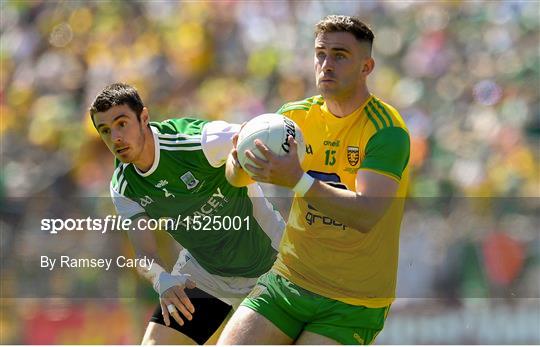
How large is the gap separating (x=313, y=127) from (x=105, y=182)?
618 centimetres

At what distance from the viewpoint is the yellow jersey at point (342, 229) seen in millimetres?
4547

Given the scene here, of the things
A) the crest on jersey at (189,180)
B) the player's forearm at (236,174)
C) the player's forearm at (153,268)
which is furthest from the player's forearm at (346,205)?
the crest on jersey at (189,180)

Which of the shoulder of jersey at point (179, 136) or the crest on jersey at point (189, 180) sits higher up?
the shoulder of jersey at point (179, 136)

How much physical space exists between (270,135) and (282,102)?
6530 millimetres

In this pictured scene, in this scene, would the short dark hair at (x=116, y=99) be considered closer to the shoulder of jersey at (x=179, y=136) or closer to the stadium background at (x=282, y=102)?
the shoulder of jersey at (x=179, y=136)

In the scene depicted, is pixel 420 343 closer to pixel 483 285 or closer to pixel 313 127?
pixel 483 285

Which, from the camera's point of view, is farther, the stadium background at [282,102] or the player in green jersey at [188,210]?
the stadium background at [282,102]

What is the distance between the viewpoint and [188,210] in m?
5.84

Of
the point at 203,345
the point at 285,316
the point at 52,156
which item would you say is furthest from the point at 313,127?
the point at 52,156

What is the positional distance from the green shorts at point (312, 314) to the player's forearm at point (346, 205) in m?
0.51

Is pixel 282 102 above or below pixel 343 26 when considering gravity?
above

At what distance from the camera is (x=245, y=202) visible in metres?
5.96

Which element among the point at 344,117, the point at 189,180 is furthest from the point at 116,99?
the point at 344,117

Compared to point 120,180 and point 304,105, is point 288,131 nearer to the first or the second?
point 304,105
